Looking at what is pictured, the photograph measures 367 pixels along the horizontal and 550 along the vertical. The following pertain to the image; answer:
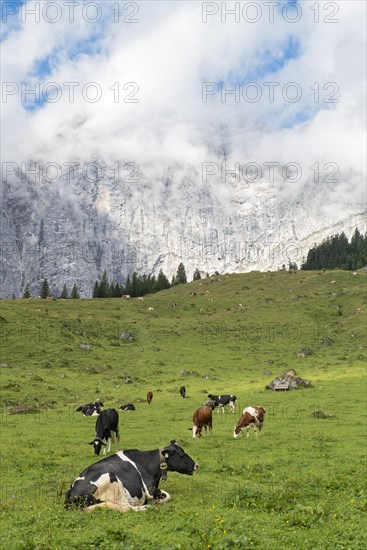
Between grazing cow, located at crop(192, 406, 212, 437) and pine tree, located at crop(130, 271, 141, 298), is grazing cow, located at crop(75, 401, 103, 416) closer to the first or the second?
grazing cow, located at crop(192, 406, 212, 437)

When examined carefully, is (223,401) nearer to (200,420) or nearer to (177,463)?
(200,420)

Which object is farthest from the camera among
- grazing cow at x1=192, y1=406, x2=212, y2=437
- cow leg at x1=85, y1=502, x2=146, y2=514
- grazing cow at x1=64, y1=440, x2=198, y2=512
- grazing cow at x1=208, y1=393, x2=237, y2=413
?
grazing cow at x1=208, y1=393, x2=237, y2=413

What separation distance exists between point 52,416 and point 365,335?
54597 mm

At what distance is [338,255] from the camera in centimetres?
17925

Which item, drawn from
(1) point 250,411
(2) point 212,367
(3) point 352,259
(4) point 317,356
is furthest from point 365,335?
(3) point 352,259

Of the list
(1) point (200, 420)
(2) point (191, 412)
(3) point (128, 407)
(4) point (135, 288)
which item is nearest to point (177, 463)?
(1) point (200, 420)

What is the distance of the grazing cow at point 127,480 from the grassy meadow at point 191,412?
0.52 m

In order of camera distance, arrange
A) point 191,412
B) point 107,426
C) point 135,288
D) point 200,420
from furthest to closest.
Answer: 1. point 135,288
2. point 191,412
3. point 200,420
4. point 107,426

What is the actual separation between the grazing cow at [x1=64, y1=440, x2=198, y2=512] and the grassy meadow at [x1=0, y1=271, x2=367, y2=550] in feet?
1.70

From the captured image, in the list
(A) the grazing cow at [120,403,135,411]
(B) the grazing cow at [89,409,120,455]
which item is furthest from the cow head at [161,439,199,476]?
(A) the grazing cow at [120,403,135,411]

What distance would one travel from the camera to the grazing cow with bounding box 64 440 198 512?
13570mm

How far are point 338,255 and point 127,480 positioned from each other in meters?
175

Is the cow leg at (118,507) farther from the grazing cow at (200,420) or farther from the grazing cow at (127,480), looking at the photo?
the grazing cow at (200,420)

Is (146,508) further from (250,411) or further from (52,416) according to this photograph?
(52,416)
